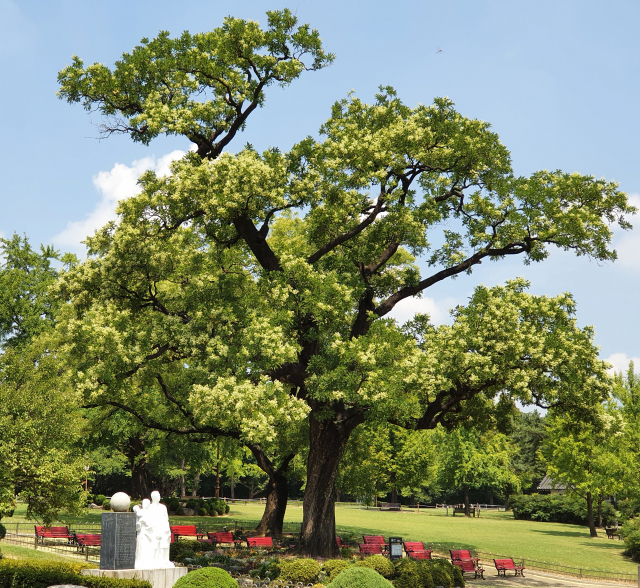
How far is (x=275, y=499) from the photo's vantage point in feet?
120

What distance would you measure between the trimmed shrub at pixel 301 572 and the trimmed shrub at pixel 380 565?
5.89 feet

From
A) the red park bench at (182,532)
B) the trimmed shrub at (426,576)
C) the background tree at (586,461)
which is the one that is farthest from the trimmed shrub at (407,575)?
the background tree at (586,461)

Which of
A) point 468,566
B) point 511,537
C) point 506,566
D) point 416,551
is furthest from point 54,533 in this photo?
point 511,537

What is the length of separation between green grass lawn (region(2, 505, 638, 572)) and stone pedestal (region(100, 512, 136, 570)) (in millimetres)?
17697

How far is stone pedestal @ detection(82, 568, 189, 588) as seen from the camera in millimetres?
15633

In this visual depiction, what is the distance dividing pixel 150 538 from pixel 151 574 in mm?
869

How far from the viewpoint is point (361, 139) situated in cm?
2567

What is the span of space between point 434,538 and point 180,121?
1219 inches

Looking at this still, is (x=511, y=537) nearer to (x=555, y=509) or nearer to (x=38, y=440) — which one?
(x=555, y=509)

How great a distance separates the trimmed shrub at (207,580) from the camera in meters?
12.9

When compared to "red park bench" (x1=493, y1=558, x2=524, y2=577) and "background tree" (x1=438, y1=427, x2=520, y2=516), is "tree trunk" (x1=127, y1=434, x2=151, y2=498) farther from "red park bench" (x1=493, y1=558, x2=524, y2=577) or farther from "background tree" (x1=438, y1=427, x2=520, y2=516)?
"background tree" (x1=438, y1=427, x2=520, y2=516)

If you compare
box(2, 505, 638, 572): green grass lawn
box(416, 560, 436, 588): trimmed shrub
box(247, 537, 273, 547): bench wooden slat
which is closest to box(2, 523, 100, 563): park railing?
box(2, 505, 638, 572): green grass lawn

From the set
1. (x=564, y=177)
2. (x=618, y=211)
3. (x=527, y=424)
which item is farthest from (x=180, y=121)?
(x=527, y=424)

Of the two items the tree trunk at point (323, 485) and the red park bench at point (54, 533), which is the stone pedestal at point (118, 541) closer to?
the tree trunk at point (323, 485)
